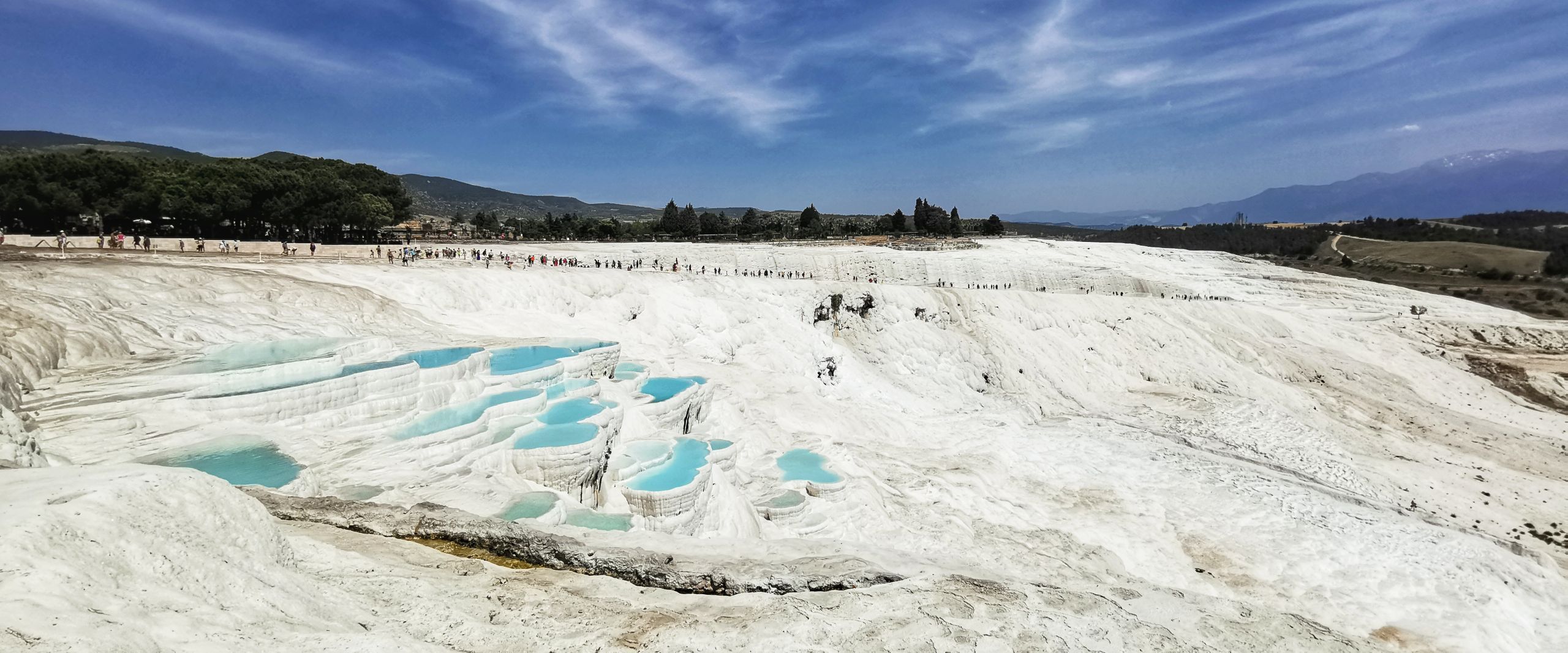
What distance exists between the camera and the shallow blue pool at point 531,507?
28.4 ft

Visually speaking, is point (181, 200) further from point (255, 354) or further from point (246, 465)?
point (246, 465)

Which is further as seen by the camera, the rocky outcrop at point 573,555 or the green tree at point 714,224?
the green tree at point 714,224

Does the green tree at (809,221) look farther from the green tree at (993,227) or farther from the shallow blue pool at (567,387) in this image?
the shallow blue pool at (567,387)

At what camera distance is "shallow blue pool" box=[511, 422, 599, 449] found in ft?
36.1

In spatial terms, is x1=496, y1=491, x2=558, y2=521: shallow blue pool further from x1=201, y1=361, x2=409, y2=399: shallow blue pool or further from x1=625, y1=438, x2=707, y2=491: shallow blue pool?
x1=201, y1=361, x2=409, y2=399: shallow blue pool

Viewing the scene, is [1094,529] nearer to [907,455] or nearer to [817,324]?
[907,455]

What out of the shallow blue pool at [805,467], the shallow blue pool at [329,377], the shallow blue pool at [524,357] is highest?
the shallow blue pool at [329,377]

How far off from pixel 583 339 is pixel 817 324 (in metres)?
11.8

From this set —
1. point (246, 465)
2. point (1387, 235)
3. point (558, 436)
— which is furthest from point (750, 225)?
point (1387, 235)

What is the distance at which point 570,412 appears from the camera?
13117 millimetres

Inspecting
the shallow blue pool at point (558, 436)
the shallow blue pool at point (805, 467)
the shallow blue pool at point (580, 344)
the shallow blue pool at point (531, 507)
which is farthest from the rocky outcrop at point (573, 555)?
the shallow blue pool at point (580, 344)

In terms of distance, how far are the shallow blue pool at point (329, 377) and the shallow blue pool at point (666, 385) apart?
5.50 m

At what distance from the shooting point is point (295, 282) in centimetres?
1831

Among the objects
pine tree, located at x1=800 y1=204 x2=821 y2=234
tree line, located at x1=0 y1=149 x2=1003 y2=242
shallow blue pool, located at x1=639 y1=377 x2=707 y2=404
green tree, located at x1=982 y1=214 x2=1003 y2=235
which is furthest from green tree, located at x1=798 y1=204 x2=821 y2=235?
shallow blue pool, located at x1=639 y1=377 x2=707 y2=404
